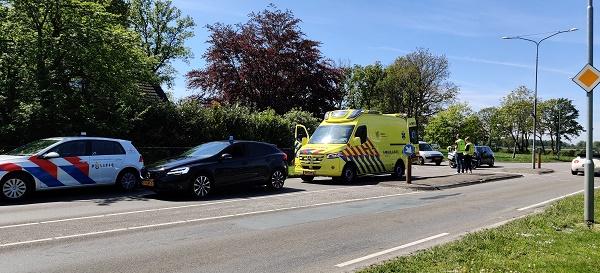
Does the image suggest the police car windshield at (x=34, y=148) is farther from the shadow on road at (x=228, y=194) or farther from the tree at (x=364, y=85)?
the tree at (x=364, y=85)

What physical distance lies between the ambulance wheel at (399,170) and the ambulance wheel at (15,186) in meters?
13.5

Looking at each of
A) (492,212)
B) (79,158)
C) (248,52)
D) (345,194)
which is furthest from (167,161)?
(248,52)

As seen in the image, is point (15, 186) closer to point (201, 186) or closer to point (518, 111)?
point (201, 186)

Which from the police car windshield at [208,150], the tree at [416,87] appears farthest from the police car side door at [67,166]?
the tree at [416,87]

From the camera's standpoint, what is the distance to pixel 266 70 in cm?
3747

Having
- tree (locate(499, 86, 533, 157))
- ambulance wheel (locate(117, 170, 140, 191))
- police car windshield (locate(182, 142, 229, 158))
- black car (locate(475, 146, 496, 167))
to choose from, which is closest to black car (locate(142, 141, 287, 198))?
police car windshield (locate(182, 142, 229, 158))

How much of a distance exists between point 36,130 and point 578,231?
15.4 m

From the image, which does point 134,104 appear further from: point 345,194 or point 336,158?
point 345,194

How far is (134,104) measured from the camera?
1914 cm

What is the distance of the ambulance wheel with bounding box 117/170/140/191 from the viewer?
1473 centimetres

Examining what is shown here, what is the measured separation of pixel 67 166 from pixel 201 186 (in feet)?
11.8

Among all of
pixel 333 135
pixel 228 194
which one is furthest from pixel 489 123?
pixel 228 194

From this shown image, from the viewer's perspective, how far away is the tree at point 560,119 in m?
95.4

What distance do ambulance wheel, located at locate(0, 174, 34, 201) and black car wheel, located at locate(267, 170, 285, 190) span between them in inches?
258
